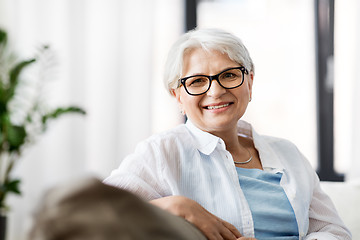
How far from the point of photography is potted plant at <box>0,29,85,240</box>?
2.87 metres

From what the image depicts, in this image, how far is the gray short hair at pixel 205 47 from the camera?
1398mm

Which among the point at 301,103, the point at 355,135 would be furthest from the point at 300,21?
the point at 355,135

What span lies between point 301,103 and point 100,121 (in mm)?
1567

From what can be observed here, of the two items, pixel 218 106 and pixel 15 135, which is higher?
pixel 218 106

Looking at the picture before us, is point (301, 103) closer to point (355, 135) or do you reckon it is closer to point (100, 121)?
point (355, 135)

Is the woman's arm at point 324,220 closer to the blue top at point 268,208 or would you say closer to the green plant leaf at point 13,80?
the blue top at point 268,208

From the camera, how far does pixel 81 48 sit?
351 centimetres

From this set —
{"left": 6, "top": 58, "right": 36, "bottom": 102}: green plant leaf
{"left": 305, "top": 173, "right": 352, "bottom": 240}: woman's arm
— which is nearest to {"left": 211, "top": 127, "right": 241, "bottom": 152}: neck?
{"left": 305, "top": 173, "right": 352, "bottom": 240}: woman's arm

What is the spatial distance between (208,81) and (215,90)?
39 mm

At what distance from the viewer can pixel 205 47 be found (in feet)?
4.59

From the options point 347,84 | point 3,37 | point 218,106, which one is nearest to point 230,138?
point 218,106

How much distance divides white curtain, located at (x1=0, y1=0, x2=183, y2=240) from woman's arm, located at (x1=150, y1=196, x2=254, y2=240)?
246 cm

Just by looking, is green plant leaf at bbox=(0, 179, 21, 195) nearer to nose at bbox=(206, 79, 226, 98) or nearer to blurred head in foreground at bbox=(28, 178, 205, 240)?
nose at bbox=(206, 79, 226, 98)

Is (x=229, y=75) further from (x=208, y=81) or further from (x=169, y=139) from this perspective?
(x=169, y=139)
